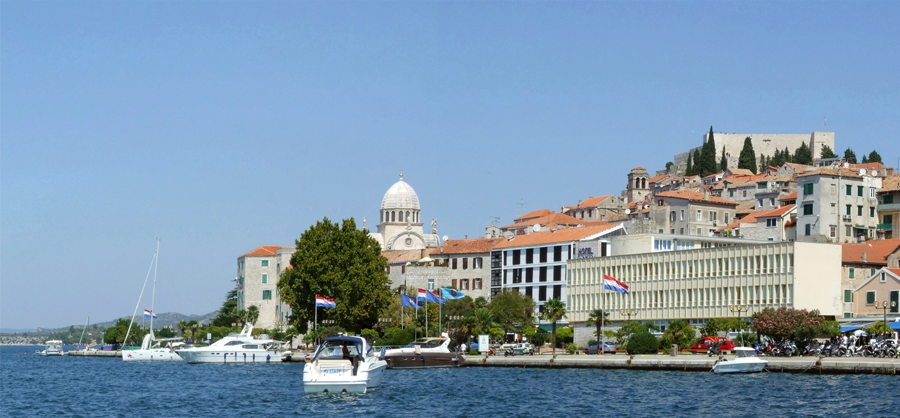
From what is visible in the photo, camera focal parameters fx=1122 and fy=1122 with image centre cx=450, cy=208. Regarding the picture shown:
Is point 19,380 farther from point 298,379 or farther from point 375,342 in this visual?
point 375,342

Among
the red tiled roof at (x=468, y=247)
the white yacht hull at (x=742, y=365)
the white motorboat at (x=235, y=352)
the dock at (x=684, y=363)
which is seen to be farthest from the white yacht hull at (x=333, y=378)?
the red tiled roof at (x=468, y=247)

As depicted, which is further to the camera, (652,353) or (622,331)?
(622,331)

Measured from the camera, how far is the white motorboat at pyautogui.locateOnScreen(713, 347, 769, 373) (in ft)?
201

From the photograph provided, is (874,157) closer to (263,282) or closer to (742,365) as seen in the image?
(263,282)

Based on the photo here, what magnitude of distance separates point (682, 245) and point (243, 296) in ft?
222

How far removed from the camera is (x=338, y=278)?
98.0 meters

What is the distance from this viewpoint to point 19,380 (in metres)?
74.8

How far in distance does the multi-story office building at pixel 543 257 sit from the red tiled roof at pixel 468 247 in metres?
2.00

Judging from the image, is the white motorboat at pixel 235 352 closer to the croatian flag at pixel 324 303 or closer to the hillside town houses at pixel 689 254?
the croatian flag at pixel 324 303

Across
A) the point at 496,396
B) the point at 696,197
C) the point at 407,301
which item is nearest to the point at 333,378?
the point at 496,396

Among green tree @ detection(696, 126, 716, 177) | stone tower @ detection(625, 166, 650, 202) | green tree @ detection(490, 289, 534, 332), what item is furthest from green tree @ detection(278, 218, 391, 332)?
green tree @ detection(696, 126, 716, 177)

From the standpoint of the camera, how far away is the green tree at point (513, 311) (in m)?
102

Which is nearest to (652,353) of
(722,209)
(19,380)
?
(19,380)

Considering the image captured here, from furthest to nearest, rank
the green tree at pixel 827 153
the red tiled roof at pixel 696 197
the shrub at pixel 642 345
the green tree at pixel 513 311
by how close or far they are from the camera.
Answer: the green tree at pixel 827 153
the red tiled roof at pixel 696 197
the green tree at pixel 513 311
the shrub at pixel 642 345
